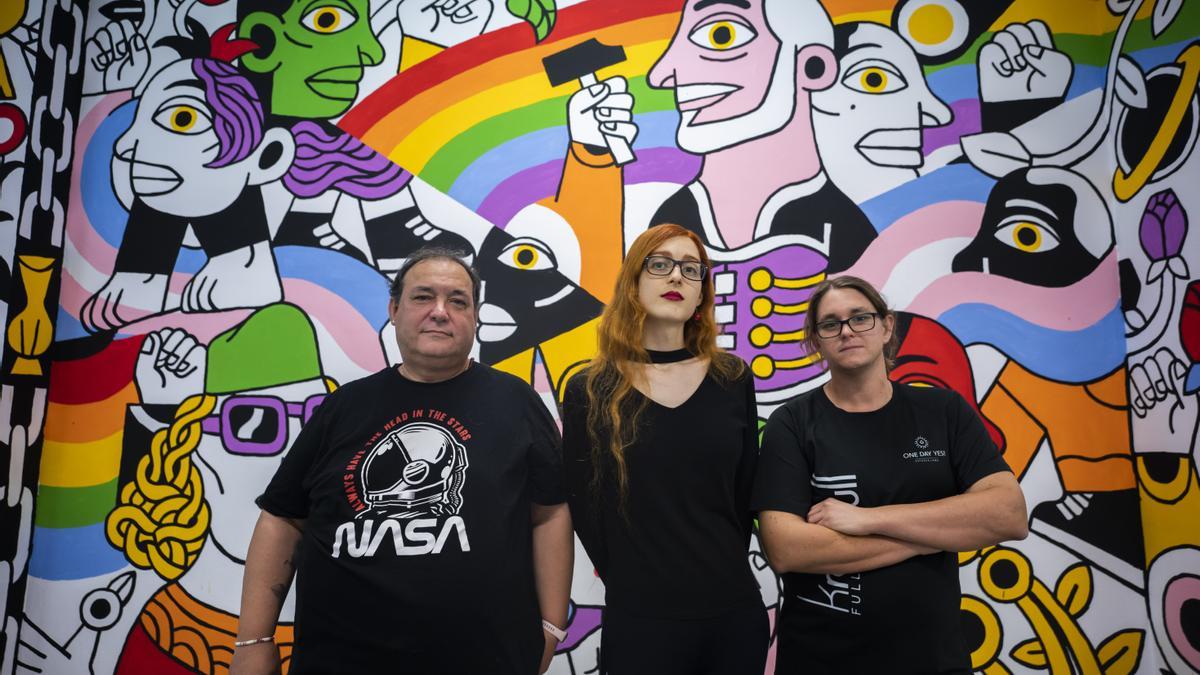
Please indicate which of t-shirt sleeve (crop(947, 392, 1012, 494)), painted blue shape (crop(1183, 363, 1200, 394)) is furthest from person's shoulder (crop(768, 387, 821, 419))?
painted blue shape (crop(1183, 363, 1200, 394))

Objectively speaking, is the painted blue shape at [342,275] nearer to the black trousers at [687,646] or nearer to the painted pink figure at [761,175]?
the painted pink figure at [761,175]

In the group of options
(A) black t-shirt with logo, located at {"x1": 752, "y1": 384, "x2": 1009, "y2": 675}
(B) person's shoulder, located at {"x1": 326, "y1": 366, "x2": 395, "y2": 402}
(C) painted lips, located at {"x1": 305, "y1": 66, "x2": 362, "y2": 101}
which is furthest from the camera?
(C) painted lips, located at {"x1": 305, "y1": 66, "x2": 362, "y2": 101}

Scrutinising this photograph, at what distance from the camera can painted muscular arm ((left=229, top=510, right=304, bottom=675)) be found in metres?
1.65

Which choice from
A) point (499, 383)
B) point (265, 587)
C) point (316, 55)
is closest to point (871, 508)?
point (499, 383)

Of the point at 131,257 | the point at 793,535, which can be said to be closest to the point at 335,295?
the point at 131,257

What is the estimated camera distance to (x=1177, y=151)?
222 cm

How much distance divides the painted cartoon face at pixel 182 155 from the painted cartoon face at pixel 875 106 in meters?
2.30

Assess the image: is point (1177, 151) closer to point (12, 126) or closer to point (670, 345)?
point (670, 345)

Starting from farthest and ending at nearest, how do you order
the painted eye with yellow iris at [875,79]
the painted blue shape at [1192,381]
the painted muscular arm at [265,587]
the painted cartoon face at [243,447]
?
1. the painted eye with yellow iris at [875,79]
2. the painted cartoon face at [243,447]
3. the painted blue shape at [1192,381]
4. the painted muscular arm at [265,587]

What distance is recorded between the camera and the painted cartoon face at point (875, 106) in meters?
2.49

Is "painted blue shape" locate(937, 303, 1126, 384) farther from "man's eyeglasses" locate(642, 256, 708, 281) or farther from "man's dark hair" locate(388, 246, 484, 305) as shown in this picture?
"man's dark hair" locate(388, 246, 484, 305)

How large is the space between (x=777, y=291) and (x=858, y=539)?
1.16 meters

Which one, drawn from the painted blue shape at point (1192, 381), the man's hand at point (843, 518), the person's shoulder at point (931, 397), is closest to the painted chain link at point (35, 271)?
the man's hand at point (843, 518)

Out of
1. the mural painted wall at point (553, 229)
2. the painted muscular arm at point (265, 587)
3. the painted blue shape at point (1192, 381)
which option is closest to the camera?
the painted muscular arm at point (265, 587)
